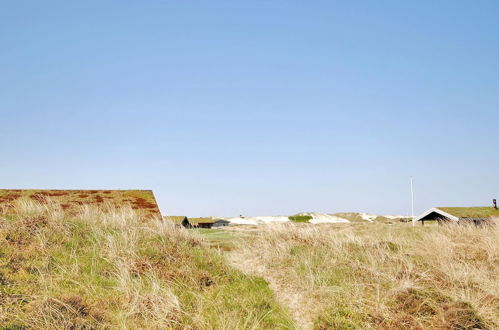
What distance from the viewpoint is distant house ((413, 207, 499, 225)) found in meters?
30.8

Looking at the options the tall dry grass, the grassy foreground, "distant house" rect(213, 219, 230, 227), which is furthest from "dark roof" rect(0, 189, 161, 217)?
"distant house" rect(213, 219, 230, 227)

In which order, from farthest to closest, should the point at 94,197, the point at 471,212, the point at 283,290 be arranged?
the point at 471,212, the point at 94,197, the point at 283,290

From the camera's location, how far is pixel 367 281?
29.5 feet

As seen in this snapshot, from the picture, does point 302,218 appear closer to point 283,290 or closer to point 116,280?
point 283,290

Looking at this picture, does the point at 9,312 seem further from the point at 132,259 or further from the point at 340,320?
the point at 340,320

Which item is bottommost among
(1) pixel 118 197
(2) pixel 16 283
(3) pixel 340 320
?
(3) pixel 340 320

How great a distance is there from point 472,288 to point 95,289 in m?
8.17

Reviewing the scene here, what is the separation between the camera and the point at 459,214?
31.4m

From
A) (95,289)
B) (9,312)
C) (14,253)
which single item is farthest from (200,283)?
(14,253)

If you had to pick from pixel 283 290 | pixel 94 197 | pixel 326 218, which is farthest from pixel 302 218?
pixel 283 290

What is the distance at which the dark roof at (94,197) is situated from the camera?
2023cm

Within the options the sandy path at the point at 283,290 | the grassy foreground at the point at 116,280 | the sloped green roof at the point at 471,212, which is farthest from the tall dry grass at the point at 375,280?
the sloped green roof at the point at 471,212

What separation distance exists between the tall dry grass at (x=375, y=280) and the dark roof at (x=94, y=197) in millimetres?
8997

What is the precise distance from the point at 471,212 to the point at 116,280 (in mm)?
32306
